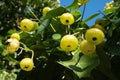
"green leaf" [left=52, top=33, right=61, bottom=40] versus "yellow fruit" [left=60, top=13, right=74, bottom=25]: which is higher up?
"yellow fruit" [left=60, top=13, right=74, bottom=25]

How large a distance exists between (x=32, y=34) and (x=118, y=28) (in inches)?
15.1

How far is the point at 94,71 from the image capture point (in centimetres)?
151

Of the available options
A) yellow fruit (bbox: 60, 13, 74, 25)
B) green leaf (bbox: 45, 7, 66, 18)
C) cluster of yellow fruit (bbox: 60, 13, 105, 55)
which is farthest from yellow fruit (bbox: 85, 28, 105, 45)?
green leaf (bbox: 45, 7, 66, 18)

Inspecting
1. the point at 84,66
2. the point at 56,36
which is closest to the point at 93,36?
the point at 84,66

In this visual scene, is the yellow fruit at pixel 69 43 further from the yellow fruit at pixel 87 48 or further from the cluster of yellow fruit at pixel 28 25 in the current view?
the cluster of yellow fruit at pixel 28 25

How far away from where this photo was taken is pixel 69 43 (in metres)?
1.37

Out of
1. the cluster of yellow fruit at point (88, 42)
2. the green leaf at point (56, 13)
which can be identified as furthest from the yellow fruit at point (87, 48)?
the green leaf at point (56, 13)

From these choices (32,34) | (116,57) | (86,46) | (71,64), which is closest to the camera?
(86,46)

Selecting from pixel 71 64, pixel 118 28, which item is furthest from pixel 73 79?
pixel 118 28

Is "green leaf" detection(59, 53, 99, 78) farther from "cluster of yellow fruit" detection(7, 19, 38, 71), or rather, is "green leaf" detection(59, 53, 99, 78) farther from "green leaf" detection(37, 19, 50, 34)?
"green leaf" detection(37, 19, 50, 34)

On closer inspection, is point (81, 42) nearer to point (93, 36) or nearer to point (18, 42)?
point (93, 36)

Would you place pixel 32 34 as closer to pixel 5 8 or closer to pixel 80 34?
pixel 80 34

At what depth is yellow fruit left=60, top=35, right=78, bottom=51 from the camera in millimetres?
1373

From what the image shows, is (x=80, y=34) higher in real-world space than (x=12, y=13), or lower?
higher
